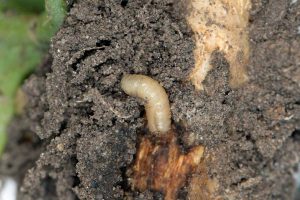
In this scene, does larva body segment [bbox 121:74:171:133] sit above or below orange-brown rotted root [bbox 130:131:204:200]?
above

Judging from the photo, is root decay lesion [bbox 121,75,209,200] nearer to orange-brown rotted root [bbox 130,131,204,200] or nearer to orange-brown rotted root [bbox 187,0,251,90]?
orange-brown rotted root [bbox 130,131,204,200]

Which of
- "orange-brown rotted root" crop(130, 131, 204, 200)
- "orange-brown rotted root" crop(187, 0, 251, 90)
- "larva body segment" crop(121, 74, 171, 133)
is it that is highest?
"orange-brown rotted root" crop(187, 0, 251, 90)

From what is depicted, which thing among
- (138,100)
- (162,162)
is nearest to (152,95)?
(138,100)

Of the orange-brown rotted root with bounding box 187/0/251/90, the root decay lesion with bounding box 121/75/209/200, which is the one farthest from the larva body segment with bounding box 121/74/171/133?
the orange-brown rotted root with bounding box 187/0/251/90

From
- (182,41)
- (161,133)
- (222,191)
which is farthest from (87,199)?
(182,41)

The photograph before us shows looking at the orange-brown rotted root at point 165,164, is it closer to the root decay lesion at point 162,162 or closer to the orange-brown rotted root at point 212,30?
the root decay lesion at point 162,162

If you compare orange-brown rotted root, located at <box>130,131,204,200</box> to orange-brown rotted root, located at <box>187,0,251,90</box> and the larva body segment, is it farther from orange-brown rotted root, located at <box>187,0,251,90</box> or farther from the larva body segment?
orange-brown rotted root, located at <box>187,0,251,90</box>

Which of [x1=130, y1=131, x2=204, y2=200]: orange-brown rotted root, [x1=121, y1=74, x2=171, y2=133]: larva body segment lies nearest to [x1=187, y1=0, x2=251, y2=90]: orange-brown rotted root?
[x1=121, y1=74, x2=171, y2=133]: larva body segment
